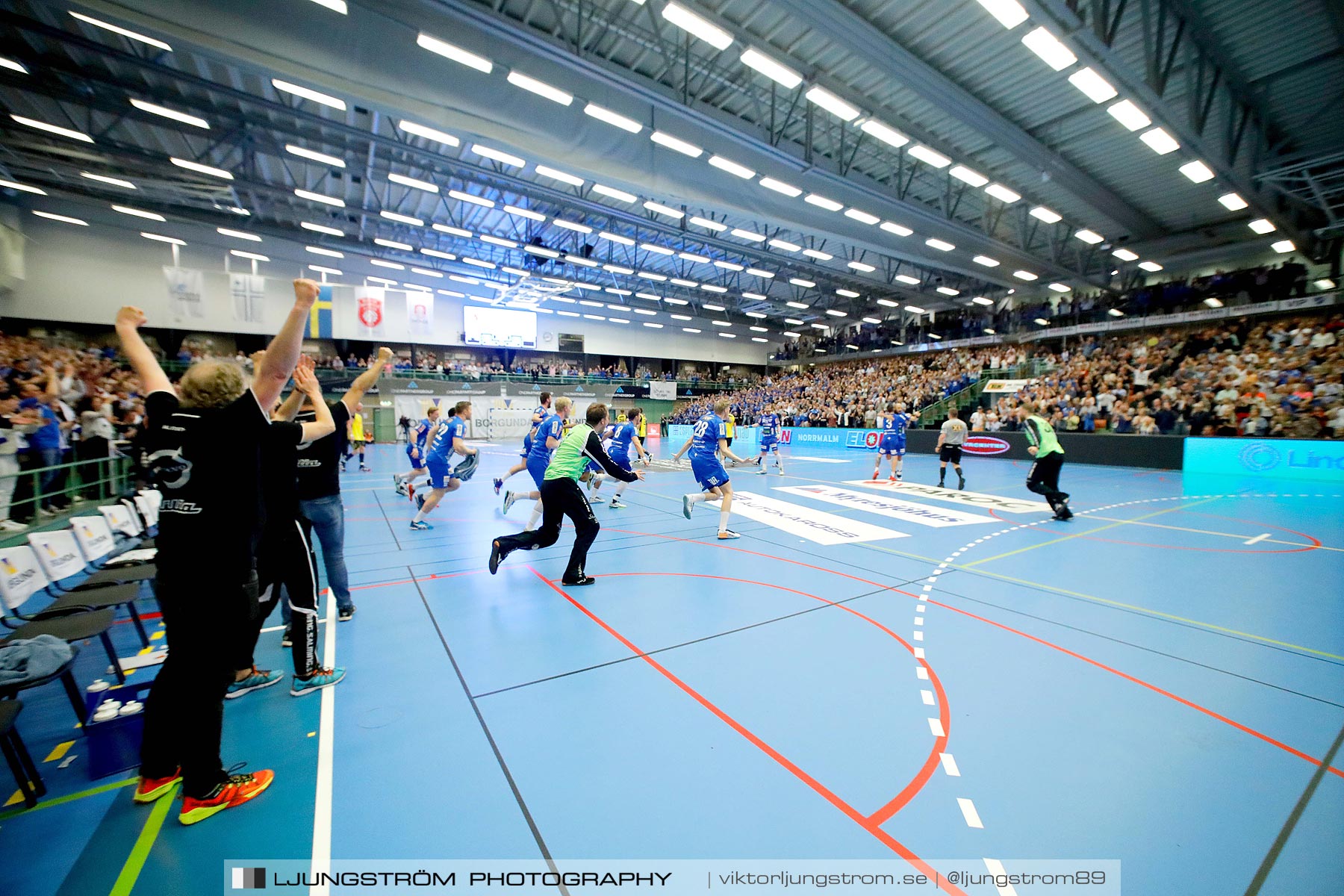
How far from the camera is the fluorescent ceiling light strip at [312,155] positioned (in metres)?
15.6

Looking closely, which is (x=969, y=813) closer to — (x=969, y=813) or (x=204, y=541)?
(x=969, y=813)

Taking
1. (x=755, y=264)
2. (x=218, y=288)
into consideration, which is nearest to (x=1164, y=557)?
(x=755, y=264)

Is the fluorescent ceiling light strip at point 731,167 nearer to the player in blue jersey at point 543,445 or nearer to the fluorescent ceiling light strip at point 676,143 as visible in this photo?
the fluorescent ceiling light strip at point 676,143

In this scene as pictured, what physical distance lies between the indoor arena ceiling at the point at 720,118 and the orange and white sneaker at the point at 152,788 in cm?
1125

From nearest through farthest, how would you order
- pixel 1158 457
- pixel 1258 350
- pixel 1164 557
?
pixel 1164 557
pixel 1158 457
pixel 1258 350

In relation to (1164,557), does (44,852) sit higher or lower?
lower

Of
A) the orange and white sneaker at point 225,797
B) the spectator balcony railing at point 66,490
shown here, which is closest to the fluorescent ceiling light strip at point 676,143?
the spectator balcony railing at point 66,490

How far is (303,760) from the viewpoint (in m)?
2.81

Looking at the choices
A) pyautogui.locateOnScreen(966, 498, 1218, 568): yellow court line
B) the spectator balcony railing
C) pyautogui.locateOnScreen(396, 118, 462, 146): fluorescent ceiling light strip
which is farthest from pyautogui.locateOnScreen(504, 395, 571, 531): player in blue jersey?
pyautogui.locateOnScreen(396, 118, 462, 146): fluorescent ceiling light strip

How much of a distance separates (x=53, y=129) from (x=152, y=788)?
21555mm

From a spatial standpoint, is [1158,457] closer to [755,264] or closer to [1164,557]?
[1164,557]

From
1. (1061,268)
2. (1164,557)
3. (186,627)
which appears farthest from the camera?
(1061,268)

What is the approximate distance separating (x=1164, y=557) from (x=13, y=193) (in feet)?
130

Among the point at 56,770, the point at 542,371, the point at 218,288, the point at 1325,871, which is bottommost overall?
the point at 56,770
